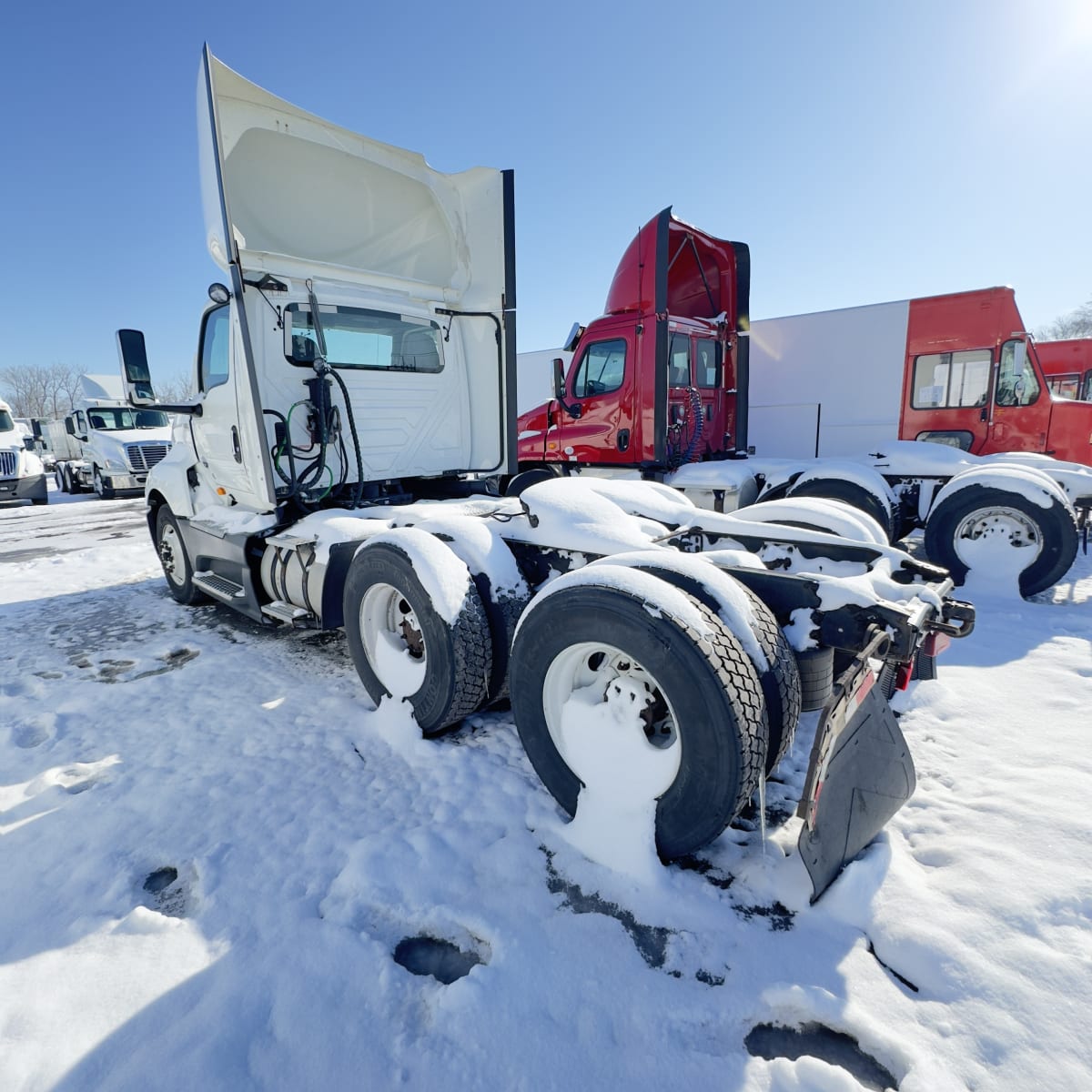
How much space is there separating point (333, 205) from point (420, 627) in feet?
11.3

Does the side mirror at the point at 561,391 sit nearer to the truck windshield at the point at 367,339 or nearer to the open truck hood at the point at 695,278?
the open truck hood at the point at 695,278

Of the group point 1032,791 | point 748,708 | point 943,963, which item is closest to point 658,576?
point 748,708

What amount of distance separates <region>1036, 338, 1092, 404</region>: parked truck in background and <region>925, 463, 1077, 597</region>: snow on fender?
8.00m

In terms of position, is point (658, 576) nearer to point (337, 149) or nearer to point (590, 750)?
point (590, 750)

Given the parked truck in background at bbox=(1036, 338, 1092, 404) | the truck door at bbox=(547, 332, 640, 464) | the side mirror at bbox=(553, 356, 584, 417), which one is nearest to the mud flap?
the truck door at bbox=(547, 332, 640, 464)

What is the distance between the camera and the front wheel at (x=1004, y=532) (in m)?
5.16

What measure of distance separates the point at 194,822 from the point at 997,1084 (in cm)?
268

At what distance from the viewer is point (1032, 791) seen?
8.29 ft

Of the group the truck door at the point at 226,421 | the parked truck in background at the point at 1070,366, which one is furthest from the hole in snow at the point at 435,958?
the parked truck in background at the point at 1070,366

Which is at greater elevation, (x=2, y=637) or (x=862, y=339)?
(x=862, y=339)

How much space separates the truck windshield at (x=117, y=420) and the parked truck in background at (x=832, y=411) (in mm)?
13821

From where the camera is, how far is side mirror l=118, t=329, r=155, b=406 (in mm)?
4480

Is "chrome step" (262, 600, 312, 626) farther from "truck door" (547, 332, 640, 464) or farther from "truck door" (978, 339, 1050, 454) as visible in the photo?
"truck door" (978, 339, 1050, 454)

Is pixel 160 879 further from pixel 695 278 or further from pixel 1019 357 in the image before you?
pixel 1019 357
